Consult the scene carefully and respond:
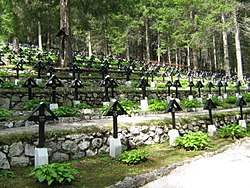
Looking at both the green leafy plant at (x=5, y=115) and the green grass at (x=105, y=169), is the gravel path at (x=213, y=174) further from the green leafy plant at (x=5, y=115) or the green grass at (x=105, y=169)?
the green leafy plant at (x=5, y=115)

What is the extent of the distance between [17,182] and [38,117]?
1.36 meters

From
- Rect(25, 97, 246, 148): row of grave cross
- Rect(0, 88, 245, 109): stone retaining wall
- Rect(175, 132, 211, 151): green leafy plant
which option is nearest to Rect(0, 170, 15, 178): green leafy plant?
Rect(25, 97, 246, 148): row of grave cross

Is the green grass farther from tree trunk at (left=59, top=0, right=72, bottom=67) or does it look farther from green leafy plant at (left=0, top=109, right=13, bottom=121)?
tree trunk at (left=59, top=0, right=72, bottom=67)

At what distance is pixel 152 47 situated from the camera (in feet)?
132

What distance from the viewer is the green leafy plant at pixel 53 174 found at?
14.3ft

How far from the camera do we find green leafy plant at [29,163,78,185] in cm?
437

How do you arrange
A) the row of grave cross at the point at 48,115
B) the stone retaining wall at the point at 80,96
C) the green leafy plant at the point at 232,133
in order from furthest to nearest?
the stone retaining wall at the point at 80,96
the green leafy plant at the point at 232,133
the row of grave cross at the point at 48,115

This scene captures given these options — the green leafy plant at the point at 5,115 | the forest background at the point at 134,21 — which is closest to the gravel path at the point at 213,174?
the green leafy plant at the point at 5,115

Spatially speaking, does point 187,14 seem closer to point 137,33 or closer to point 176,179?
point 137,33

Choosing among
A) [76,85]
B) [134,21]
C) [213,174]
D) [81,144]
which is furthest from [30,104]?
[134,21]

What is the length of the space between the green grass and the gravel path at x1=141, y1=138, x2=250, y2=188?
383mm

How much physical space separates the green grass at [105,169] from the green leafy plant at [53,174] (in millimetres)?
125

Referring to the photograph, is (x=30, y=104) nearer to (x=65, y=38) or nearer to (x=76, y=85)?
(x=76, y=85)

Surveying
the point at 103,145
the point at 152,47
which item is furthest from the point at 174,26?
the point at 103,145
